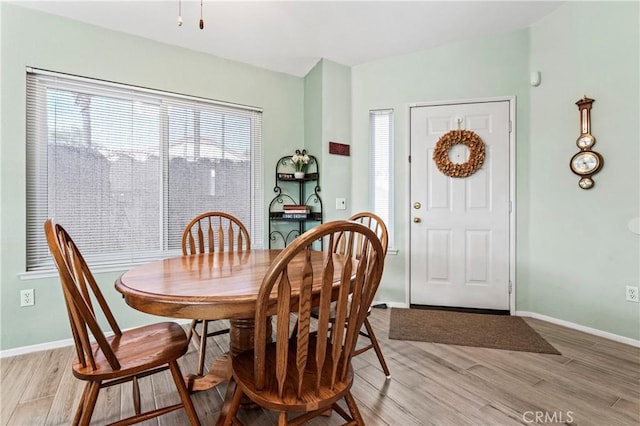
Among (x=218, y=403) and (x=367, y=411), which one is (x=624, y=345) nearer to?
(x=367, y=411)

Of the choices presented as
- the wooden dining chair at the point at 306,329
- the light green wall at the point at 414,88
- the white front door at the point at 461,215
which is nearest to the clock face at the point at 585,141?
the light green wall at the point at 414,88

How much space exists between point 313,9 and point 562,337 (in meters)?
3.19

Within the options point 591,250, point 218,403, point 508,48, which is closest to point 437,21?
point 508,48

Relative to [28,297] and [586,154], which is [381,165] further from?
[28,297]

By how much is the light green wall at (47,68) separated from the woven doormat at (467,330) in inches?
89.1

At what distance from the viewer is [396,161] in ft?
10.4

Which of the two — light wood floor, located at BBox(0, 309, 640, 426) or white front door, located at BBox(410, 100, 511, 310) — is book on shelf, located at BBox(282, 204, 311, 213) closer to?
white front door, located at BBox(410, 100, 511, 310)

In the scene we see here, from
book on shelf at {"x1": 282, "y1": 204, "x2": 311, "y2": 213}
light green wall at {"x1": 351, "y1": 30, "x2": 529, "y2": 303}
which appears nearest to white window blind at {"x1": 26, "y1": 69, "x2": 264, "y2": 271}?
book on shelf at {"x1": 282, "y1": 204, "x2": 311, "y2": 213}

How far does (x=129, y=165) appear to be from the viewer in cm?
254

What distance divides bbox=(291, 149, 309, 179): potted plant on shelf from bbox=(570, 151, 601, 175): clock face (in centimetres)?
233

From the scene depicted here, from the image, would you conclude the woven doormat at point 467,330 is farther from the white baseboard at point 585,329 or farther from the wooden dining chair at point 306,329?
the wooden dining chair at point 306,329

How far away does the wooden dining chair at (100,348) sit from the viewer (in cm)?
101

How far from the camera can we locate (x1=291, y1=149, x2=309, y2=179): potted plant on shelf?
10.2ft

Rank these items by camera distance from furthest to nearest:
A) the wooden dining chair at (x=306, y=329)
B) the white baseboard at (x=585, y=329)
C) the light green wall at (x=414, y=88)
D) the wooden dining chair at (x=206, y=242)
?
the light green wall at (x=414, y=88)
the white baseboard at (x=585, y=329)
the wooden dining chair at (x=206, y=242)
the wooden dining chair at (x=306, y=329)
